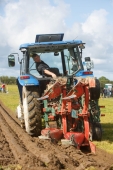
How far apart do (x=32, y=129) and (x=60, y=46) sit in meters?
2.58

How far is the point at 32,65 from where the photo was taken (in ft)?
33.1

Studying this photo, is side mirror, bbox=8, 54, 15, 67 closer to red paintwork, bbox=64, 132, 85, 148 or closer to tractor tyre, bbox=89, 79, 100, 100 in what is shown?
tractor tyre, bbox=89, 79, 100, 100

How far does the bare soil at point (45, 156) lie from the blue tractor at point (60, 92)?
0.55 metres

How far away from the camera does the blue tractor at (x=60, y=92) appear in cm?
831

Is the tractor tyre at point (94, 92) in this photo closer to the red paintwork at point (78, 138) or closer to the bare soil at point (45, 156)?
the red paintwork at point (78, 138)

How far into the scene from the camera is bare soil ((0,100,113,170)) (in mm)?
5355

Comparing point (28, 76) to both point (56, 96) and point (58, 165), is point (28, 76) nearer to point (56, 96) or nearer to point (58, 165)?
point (56, 96)

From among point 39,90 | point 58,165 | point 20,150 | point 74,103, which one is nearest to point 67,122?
point 74,103

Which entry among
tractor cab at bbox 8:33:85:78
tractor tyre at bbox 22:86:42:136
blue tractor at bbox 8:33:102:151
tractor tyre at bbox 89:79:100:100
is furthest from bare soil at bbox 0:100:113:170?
tractor cab at bbox 8:33:85:78

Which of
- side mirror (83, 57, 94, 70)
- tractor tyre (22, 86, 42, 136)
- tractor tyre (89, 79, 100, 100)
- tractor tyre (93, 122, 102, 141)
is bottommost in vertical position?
tractor tyre (93, 122, 102, 141)

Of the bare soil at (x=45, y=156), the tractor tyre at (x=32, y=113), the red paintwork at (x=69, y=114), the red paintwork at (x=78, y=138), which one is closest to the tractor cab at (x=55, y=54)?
the tractor tyre at (x=32, y=113)

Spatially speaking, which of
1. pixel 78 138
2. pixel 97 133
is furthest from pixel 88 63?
pixel 78 138

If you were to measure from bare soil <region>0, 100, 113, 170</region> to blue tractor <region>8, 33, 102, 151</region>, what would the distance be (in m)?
0.55

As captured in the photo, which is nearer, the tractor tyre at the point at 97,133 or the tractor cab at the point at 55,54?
the tractor tyre at the point at 97,133
